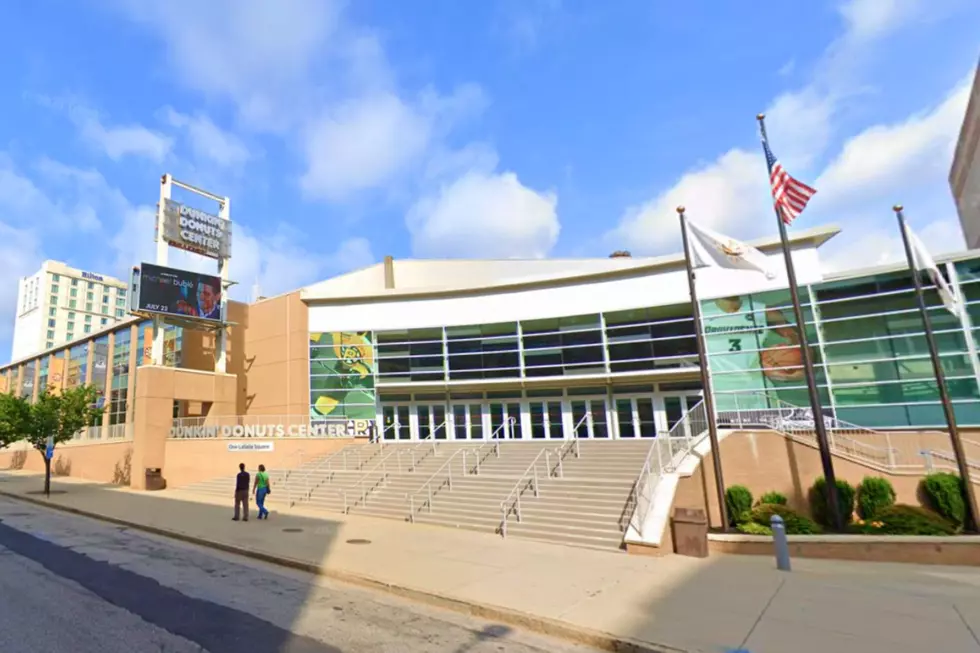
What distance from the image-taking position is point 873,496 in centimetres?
1437

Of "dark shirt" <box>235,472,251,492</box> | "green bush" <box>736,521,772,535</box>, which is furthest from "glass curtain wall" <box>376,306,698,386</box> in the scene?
"dark shirt" <box>235,472,251,492</box>

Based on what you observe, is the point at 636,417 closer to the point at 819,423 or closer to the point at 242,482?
the point at 819,423

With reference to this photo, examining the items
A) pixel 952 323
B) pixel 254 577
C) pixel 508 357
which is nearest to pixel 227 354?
pixel 508 357

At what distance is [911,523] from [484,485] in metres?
10.5

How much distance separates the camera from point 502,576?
8781 mm

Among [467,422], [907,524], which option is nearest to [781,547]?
[907,524]

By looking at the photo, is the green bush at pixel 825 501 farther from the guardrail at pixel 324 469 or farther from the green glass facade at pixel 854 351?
the guardrail at pixel 324 469

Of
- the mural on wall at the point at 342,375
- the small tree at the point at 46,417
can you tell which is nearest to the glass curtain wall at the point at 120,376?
the small tree at the point at 46,417

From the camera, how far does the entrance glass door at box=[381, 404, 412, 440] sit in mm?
29125

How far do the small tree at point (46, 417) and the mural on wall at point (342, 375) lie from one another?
10.7 meters

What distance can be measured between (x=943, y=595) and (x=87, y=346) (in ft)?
146

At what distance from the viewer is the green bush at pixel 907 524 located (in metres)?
11.1

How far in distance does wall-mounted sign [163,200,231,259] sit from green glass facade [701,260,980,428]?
27531 mm

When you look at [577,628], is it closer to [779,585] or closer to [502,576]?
[502,576]
